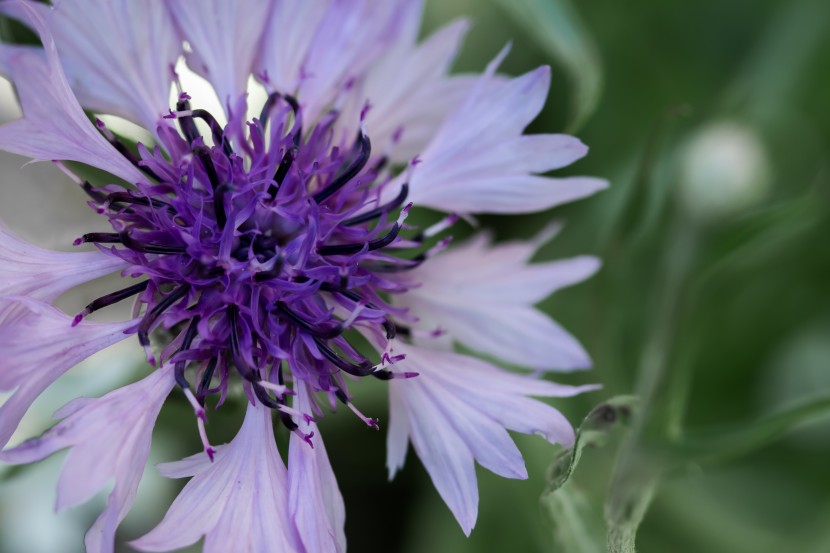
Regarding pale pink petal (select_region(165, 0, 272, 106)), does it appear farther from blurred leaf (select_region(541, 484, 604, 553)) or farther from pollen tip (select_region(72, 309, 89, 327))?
blurred leaf (select_region(541, 484, 604, 553))

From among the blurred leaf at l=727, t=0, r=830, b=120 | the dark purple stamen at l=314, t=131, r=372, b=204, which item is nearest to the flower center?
the dark purple stamen at l=314, t=131, r=372, b=204

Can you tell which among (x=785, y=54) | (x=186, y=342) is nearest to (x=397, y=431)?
(x=186, y=342)

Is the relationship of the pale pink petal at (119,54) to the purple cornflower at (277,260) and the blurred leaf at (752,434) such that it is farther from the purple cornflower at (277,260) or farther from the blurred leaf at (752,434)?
the blurred leaf at (752,434)

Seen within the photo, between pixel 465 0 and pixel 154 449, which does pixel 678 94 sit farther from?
pixel 154 449

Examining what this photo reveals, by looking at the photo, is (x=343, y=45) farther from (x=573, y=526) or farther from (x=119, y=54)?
(x=573, y=526)

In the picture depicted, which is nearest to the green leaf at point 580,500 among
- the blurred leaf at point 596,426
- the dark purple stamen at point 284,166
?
the blurred leaf at point 596,426

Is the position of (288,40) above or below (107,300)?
above
